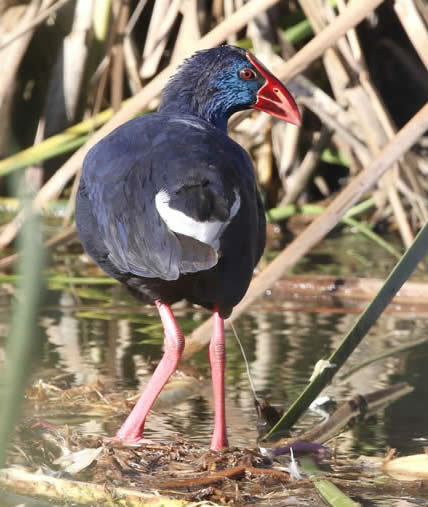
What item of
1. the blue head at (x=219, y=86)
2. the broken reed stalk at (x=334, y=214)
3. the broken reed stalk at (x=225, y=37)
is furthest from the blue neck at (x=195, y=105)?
the broken reed stalk at (x=334, y=214)

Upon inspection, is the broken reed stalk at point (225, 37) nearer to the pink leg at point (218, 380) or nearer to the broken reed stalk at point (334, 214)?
the broken reed stalk at point (334, 214)

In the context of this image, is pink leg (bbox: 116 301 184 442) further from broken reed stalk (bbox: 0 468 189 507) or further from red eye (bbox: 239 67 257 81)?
red eye (bbox: 239 67 257 81)

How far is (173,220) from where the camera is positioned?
192cm

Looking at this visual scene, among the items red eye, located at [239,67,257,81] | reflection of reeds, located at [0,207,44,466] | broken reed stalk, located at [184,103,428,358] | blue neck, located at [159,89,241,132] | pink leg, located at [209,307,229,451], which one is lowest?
pink leg, located at [209,307,229,451]

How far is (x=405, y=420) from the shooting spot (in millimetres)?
2441

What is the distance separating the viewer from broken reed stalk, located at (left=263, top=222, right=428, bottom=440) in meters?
2.15

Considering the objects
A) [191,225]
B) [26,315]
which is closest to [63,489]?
[191,225]

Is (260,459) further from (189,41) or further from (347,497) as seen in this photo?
(189,41)

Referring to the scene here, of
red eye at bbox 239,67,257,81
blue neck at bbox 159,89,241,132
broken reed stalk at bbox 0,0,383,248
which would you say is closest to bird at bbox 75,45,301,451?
blue neck at bbox 159,89,241,132

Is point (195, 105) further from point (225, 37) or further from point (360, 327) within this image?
point (360, 327)

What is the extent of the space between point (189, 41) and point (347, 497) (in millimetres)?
2374

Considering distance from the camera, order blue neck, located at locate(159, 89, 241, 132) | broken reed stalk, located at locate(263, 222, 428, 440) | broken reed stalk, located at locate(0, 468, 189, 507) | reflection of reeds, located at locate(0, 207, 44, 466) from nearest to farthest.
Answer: reflection of reeds, located at locate(0, 207, 44, 466) < broken reed stalk, located at locate(0, 468, 189, 507) < broken reed stalk, located at locate(263, 222, 428, 440) < blue neck, located at locate(159, 89, 241, 132)

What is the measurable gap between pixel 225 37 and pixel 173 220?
1.21 meters

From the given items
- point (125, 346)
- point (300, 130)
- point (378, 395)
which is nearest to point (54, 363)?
point (125, 346)
